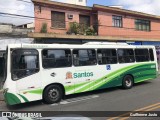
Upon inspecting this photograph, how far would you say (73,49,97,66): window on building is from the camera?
42.0ft

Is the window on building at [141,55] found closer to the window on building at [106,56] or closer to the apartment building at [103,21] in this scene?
the window on building at [106,56]

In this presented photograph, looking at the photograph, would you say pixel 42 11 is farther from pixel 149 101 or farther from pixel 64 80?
pixel 149 101

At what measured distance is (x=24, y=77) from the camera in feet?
→ 36.3

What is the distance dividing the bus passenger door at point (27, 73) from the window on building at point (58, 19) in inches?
480

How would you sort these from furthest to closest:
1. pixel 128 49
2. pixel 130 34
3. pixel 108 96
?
pixel 130 34, pixel 128 49, pixel 108 96

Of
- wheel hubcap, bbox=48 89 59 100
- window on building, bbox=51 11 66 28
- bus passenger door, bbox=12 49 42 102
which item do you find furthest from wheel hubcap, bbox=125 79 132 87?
window on building, bbox=51 11 66 28

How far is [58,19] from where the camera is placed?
23656 mm

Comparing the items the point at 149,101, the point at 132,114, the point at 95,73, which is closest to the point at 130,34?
the point at 95,73

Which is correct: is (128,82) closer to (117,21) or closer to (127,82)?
(127,82)

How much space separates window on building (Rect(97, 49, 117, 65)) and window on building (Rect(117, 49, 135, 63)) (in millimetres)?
383

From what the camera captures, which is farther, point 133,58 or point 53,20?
point 53,20

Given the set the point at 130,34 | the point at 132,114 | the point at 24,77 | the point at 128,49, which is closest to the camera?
the point at 132,114

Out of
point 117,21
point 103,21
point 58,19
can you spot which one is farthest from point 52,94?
point 117,21

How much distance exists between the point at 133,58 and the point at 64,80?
512cm
